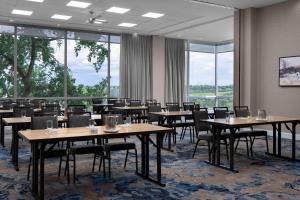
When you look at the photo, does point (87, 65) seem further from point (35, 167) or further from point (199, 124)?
point (35, 167)

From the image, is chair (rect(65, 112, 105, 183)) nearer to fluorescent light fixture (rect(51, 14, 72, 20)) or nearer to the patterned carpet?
the patterned carpet

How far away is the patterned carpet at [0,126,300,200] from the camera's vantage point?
12.6ft

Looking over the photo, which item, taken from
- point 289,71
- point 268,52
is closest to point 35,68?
point 268,52

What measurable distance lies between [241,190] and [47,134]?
2396mm

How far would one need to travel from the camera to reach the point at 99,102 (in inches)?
432

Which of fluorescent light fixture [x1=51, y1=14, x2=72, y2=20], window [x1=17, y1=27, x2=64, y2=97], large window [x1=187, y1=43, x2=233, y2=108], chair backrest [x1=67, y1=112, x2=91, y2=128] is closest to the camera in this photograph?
chair backrest [x1=67, y1=112, x2=91, y2=128]

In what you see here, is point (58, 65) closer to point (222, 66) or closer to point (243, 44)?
point (243, 44)

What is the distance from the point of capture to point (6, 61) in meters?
11.1

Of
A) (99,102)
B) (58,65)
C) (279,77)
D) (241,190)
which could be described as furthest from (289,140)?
(58,65)

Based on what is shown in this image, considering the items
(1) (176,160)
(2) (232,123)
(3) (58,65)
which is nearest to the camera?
(2) (232,123)

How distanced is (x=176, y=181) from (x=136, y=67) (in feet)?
29.7

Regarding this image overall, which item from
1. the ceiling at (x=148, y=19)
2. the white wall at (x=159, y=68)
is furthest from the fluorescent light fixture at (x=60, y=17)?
the white wall at (x=159, y=68)

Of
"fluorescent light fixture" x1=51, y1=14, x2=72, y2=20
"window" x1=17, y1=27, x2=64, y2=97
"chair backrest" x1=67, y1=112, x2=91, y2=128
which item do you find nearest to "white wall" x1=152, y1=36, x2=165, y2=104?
"window" x1=17, y1=27, x2=64, y2=97

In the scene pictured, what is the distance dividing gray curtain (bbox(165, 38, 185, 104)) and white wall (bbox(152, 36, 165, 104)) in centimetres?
30
